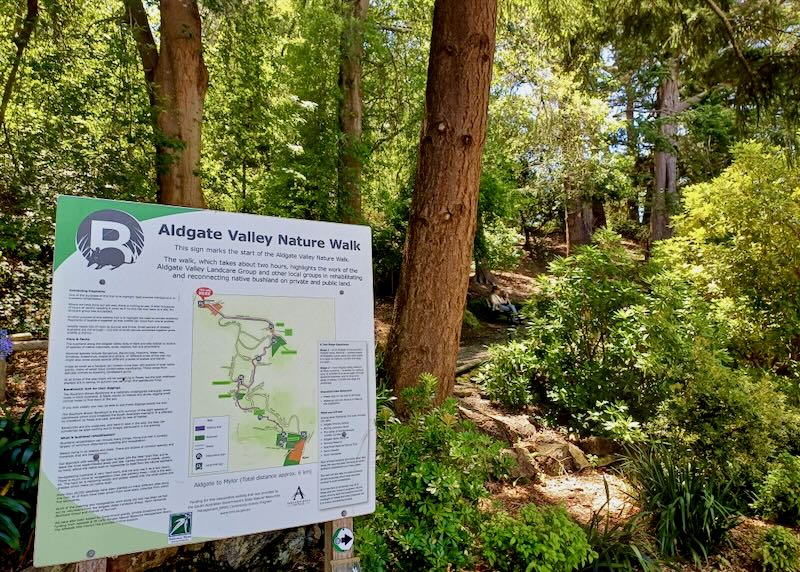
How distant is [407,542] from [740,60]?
6.15 meters

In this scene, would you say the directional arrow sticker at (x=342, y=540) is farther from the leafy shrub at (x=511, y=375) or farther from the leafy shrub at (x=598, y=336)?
the leafy shrub at (x=511, y=375)

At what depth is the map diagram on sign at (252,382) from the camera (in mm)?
1840

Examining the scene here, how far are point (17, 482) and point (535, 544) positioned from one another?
2.67m

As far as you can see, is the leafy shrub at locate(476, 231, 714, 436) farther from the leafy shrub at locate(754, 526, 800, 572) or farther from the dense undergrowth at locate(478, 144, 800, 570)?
the leafy shrub at locate(754, 526, 800, 572)

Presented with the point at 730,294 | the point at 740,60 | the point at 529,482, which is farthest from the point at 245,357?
the point at 740,60

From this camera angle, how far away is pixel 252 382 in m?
1.93

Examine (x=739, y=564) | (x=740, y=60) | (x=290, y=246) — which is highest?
(x=740, y=60)

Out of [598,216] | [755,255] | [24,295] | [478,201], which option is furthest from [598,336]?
[598,216]

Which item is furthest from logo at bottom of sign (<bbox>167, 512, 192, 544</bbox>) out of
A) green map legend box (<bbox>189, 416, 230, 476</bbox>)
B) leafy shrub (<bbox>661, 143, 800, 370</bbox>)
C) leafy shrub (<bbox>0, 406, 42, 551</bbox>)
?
leafy shrub (<bbox>661, 143, 800, 370</bbox>)

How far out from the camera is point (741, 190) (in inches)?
223

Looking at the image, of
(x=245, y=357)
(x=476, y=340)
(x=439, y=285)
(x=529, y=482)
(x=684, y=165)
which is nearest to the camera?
(x=245, y=357)

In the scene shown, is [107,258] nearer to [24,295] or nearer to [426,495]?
[426,495]

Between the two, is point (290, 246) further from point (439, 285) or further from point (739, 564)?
point (739, 564)

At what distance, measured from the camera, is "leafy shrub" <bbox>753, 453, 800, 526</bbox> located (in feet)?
12.3
